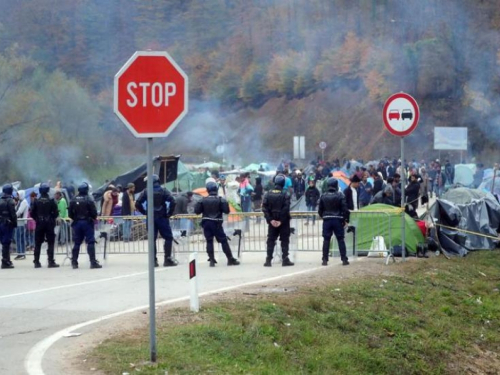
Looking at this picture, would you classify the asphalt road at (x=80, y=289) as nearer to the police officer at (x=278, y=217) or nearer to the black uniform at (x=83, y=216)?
the police officer at (x=278, y=217)

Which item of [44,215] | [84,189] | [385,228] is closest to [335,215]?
[385,228]

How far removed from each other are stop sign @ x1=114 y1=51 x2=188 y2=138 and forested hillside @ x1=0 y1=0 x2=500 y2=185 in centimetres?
4087

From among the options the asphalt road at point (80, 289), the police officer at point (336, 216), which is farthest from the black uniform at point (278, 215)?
the police officer at point (336, 216)

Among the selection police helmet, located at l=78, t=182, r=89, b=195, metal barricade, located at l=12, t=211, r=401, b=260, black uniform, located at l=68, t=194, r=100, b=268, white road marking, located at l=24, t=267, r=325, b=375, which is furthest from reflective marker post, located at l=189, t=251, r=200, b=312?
metal barricade, located at l=12, t=211, r=401, b=260

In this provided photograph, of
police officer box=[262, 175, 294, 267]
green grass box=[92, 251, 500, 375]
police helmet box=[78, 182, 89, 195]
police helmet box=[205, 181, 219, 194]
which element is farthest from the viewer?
police helmet box=[78, 182, 89, 195]

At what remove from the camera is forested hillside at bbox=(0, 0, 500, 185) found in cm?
5003

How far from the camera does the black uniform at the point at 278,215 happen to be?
657 inches

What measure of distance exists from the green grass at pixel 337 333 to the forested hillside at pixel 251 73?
119 feet

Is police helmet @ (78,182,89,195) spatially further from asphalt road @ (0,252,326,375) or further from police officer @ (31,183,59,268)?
asphalt road @ (0,252,326,375)

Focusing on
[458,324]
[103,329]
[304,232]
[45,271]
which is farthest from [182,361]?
[304,232]

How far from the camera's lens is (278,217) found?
1669 cm

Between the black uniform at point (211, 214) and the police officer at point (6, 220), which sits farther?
the police officer at point (6, 220)

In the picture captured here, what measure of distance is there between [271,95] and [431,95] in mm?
17447

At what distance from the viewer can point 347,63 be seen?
63.7 metres
